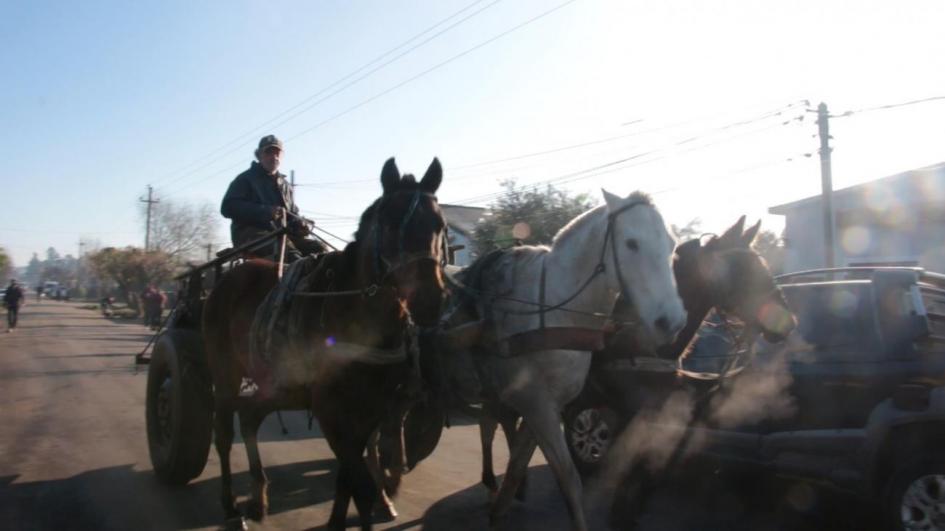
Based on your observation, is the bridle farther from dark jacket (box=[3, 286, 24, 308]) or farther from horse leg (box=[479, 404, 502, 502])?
dark jacket (box=[3, 286, 24, 308])

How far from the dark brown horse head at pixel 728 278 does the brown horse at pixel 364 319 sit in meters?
2.58

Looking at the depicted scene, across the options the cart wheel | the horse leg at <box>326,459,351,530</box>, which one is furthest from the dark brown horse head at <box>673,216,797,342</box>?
the horse leg at <box>326,459,351,530</box>

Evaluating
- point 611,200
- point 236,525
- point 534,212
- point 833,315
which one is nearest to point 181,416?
Answer: point 236,525

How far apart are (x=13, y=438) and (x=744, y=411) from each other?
26.5 ft

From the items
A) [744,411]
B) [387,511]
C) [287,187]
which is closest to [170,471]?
[387,511]

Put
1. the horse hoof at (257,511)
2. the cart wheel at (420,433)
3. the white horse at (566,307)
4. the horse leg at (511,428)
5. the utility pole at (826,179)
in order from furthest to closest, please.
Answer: the utility pole at (826,179)
the cart wheel at (420,433)
the horse hoof at (257,511)
the horse leg at (511,428)
the white horse at (566,307)

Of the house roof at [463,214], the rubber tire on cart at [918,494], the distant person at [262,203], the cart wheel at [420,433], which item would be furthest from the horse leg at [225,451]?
the house roof at [463,214]

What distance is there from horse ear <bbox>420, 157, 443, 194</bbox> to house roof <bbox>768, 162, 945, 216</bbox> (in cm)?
1752

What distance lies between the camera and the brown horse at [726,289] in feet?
17.9

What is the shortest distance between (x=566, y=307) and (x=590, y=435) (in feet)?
9.37

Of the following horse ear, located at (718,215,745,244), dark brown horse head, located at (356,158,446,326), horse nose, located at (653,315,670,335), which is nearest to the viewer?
dark brown horse head, located at (356,158,446,326)

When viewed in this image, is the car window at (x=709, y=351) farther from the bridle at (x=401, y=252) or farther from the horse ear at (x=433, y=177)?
the bridle at (x=401, y=252)

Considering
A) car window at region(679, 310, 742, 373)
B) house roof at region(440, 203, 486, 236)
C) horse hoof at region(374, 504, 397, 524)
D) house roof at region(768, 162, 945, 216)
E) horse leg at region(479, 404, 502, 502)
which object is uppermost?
house roof at region(440, 203, 486, 236)

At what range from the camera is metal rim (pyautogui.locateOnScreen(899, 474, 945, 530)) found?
4.24 metres
